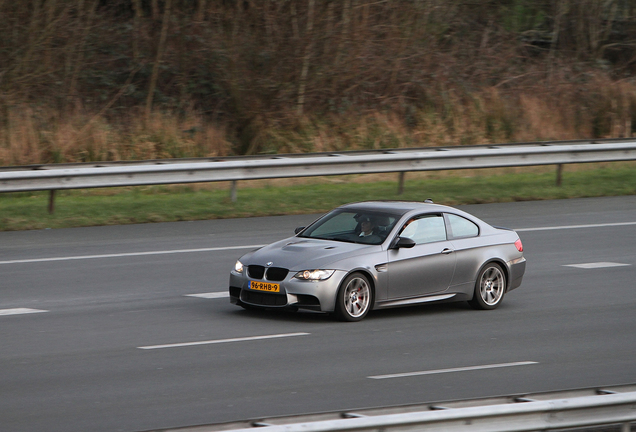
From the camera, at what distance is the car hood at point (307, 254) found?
434 inches

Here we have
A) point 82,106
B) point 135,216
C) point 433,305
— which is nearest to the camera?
point 433,305

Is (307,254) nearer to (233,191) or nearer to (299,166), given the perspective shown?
(233,191)

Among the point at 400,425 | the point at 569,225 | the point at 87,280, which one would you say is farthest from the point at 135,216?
the point at 400,425

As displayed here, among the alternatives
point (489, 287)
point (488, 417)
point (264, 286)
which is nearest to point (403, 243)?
point (489, 287)

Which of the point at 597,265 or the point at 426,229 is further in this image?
the point at 597,265

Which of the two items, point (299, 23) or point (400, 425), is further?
point (299, 23)

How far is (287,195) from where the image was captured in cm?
2036

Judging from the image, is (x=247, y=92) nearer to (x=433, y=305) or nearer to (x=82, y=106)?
(x=82, y=106)

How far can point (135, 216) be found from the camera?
1827 cm

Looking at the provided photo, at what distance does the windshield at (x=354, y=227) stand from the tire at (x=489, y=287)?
1.37 m

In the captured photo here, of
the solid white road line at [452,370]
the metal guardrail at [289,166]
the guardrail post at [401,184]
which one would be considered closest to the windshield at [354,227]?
the solid white road line at [452,370]

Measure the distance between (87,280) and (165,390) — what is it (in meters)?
5.49

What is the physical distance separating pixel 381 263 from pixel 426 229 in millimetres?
1017

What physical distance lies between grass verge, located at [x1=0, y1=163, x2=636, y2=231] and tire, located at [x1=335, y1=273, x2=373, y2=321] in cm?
777
